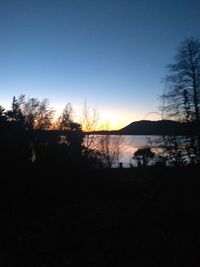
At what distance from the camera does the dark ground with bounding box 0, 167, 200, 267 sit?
216 inches

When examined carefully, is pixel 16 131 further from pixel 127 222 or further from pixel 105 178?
pixel 127 222

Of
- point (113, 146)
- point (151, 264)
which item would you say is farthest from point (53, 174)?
point (113, 146)

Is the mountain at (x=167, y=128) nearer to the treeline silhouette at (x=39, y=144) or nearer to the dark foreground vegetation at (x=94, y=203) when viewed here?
the dark foreground vegetation at (x=94, y=203)

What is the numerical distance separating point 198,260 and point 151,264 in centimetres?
88

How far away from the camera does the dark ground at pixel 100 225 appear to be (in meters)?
5.48

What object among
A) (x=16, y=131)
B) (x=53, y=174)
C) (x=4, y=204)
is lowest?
(x=4, y=204)

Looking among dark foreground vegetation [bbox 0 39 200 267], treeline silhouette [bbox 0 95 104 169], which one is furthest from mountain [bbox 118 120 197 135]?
treeline silhouette [bbox 0 95 104 169]

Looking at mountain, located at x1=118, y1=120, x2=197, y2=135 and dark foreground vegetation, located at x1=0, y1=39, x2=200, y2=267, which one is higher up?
mountain, located at x1=118, y1=120, x2=197, y2=135

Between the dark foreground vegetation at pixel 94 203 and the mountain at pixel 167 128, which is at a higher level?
the mountain at pixel 167 128

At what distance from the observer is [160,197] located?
918 cm

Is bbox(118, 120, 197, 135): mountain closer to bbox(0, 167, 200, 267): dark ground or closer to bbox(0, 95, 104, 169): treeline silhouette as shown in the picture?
bbox(0, 167, 200, 267): dark ground

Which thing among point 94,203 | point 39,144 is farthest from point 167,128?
point 39,144

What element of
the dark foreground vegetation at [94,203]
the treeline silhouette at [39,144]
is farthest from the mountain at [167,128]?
the treeline silhouette at [39,144]

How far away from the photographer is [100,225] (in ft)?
24.1
